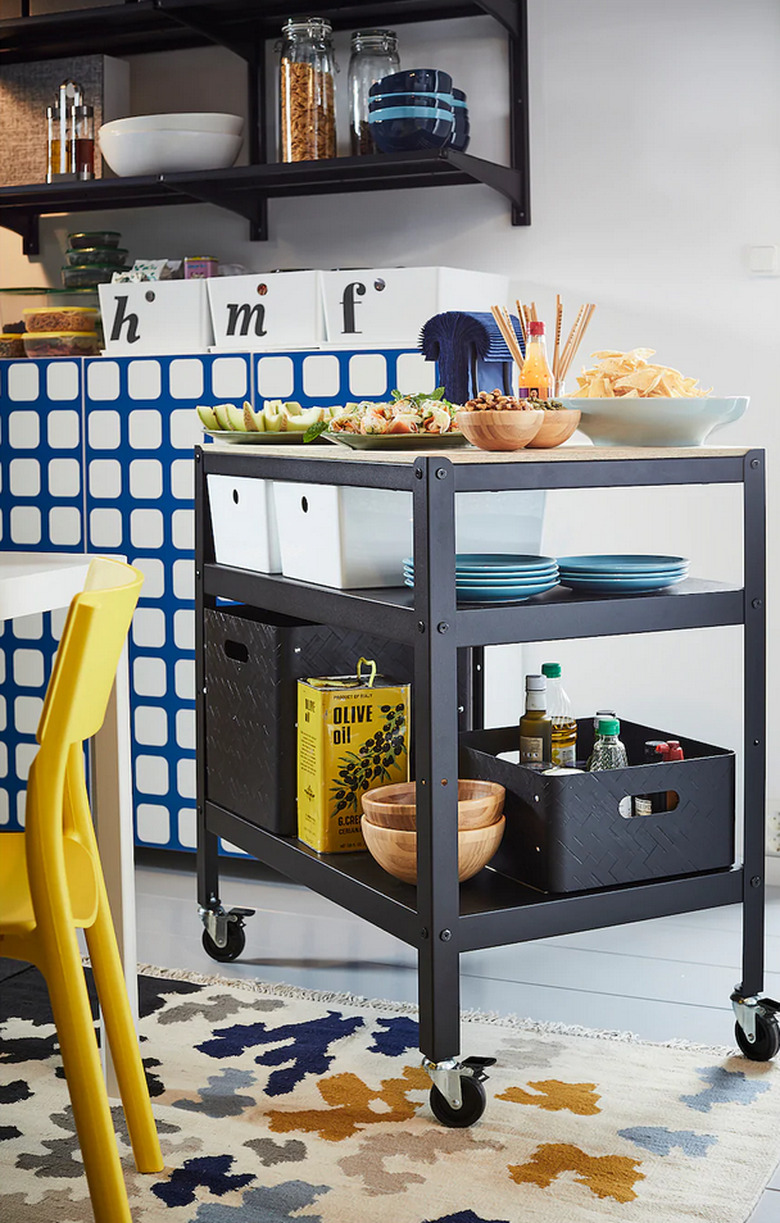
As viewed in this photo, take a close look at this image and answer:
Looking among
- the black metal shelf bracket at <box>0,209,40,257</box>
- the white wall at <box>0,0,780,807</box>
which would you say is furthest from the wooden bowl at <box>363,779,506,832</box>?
the black metal shelf bracket at <box>0,209,40,257</box>

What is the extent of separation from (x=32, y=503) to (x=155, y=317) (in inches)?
22.0

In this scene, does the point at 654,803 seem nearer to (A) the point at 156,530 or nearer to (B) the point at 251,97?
(A) the point at 156,530

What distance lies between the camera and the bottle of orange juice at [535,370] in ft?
7.14

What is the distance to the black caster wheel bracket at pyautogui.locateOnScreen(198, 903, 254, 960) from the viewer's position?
2701 mm

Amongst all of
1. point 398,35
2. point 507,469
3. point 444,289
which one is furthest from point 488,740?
point 398,35

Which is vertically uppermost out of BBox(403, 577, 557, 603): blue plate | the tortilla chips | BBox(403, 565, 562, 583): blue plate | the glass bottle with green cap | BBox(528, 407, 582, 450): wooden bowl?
the tortilla chips

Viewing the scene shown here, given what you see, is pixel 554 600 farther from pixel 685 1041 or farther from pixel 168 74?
pixel 168 74

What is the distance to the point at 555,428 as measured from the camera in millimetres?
2045

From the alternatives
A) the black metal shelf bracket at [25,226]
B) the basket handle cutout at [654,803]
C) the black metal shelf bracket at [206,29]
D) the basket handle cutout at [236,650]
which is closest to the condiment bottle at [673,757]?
the basket handle cutout at [654,803]

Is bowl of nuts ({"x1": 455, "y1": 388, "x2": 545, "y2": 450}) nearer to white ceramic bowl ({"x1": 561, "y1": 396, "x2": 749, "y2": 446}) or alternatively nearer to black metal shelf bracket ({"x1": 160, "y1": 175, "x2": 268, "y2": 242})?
white ceramic bowl ({"x1": 561, "y1": 396, "x2": 749, "y2": 446})

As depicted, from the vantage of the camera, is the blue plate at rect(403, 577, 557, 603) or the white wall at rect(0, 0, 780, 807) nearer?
the blue plate at rect(403, 577, 557, 603)

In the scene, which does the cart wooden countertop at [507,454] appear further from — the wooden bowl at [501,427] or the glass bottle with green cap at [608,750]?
the glass bottle with green cap at [608,750]

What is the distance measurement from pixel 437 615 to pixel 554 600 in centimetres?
24

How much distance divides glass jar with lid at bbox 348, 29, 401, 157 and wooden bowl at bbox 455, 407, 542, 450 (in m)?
1.30
